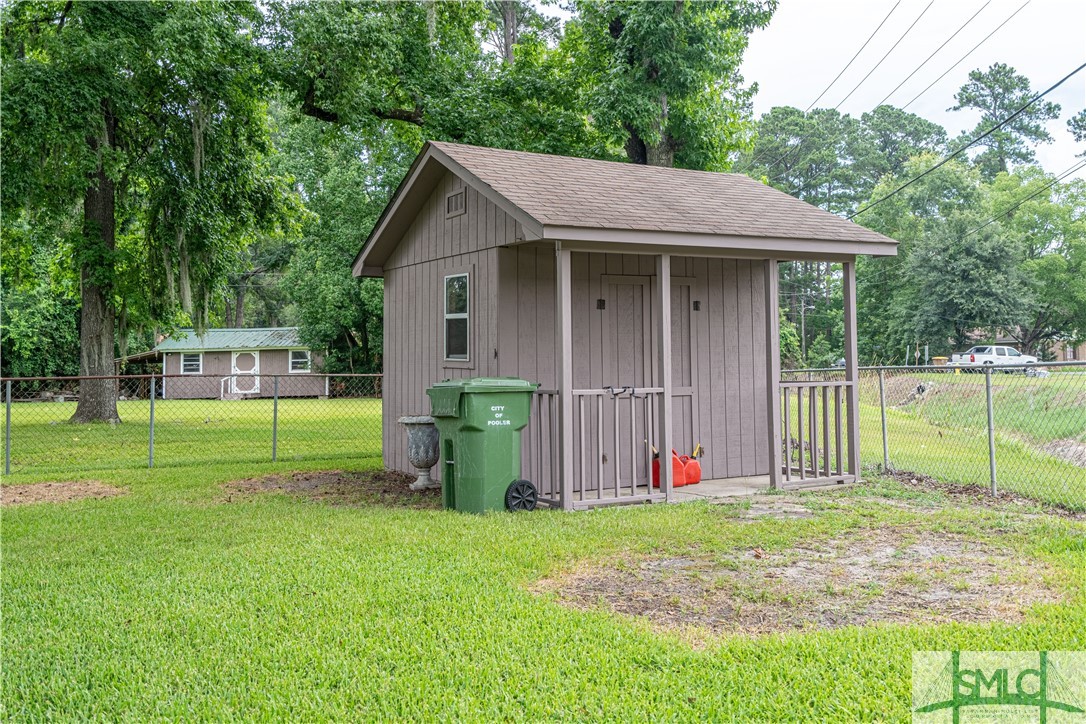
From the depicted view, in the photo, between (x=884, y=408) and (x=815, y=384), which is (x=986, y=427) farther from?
(x=815, y=384)

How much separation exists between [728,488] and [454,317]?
345 cm

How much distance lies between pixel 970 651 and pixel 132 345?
37.3 metres

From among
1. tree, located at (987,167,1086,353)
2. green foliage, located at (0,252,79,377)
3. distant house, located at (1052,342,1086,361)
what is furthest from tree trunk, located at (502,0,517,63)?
distant house, located at (1052,342,1086,361)

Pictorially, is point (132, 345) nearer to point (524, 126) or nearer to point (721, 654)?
point (524, 126)

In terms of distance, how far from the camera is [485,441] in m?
7.36

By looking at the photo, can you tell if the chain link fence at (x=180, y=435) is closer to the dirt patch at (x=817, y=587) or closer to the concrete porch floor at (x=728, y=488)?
the concrete porch floor at (x=728, y=488)

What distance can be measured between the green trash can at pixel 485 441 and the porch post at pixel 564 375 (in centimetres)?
30

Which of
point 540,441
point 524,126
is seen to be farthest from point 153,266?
point 540,441

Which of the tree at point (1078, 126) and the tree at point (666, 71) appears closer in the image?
the tree at point (666, 71)

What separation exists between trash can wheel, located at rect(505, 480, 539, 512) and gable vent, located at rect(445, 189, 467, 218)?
3067mm

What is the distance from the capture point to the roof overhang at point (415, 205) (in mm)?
7418

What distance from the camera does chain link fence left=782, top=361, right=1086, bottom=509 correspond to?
8.18m

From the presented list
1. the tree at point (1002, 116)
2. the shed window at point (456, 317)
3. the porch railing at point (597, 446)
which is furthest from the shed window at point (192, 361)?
the tree at point (1002, 116)

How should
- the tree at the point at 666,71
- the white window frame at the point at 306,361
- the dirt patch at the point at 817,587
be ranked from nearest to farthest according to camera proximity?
1. the dirt patch at the point at 817,587
2. the tree at the point at 666,71
3. the white window frame at the point at 306,361
